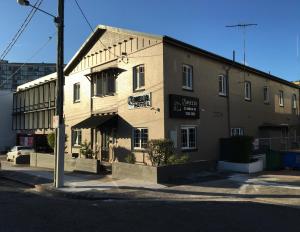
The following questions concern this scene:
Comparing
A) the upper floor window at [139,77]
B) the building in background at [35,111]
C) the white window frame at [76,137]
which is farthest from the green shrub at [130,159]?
the building in background at [35,111]

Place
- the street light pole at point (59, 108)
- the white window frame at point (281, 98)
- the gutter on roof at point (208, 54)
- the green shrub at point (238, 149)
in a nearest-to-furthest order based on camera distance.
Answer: the street light pole at point (59, 108) → the gutter on roof at point (208, 54) → the green shrub at point (238, 149) → the white window frame at point (281, 98)

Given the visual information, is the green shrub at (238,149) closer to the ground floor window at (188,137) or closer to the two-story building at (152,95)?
the two-story building at (152,95)

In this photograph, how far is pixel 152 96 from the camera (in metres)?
18.7

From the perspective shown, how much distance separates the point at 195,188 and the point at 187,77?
770 centimetres

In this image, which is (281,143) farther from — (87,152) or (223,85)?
(87,152)

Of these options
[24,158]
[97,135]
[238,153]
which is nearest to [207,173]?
[238,153]

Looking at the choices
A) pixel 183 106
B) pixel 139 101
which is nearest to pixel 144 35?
pixel 139 101

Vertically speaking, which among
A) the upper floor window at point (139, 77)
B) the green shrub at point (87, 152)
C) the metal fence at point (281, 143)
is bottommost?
the green shrub at point (87, 152)

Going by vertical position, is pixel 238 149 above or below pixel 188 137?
below

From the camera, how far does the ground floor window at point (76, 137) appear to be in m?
25.3

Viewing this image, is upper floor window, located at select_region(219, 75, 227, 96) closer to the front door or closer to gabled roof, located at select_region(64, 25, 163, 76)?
gabled roof, located at select_region(64, 25, 163, 76)

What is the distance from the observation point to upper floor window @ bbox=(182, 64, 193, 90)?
19.8m

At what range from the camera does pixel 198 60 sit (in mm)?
20703

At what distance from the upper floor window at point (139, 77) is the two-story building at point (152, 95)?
0.18ft
